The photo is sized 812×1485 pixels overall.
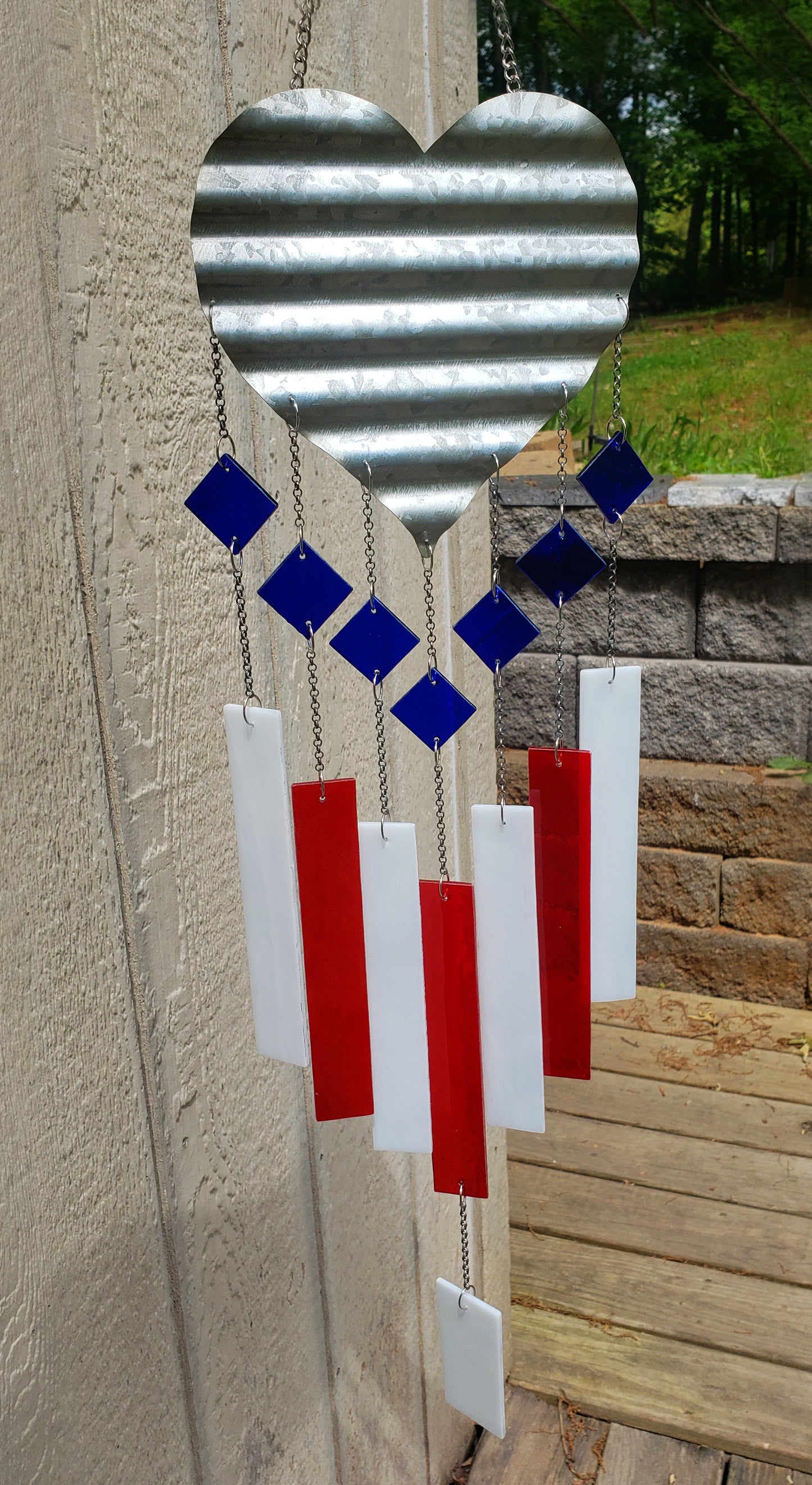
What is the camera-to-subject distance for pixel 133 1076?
2.32ft

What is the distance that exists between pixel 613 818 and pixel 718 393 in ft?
8.96

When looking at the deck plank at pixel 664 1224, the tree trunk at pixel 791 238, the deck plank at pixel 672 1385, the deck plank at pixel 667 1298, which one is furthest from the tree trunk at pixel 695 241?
the deck plank at pixel 672 1385

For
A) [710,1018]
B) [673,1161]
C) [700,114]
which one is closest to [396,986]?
[673,1161]

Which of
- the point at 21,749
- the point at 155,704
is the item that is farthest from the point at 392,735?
the point at 21,749

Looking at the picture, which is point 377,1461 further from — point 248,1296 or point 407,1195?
point 248,1296

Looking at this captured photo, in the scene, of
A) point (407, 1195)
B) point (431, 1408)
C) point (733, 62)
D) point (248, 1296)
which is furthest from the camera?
point (733, 62)

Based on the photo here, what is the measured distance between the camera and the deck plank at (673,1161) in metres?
1.89

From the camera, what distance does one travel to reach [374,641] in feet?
1.92

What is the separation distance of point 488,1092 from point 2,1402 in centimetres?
30

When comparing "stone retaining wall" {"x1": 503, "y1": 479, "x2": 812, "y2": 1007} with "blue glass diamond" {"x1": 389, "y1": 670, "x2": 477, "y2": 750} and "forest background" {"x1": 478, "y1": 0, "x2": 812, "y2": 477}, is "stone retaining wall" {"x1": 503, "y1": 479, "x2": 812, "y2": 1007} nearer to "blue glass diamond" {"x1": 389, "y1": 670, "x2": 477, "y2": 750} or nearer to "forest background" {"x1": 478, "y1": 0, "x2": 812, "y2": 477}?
"forest background" {"x1": 478, "y1": 0, "x2": 812, "y2": 477}

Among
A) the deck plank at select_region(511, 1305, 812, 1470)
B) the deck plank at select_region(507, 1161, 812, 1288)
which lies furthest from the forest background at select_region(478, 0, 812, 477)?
the deck plank at select_region(511, 1305, 812, 1470)

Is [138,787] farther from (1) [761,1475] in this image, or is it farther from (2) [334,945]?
(1) [761,1475]

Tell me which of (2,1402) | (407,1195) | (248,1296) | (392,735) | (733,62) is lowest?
(407,1195)

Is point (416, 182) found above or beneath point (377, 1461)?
above
